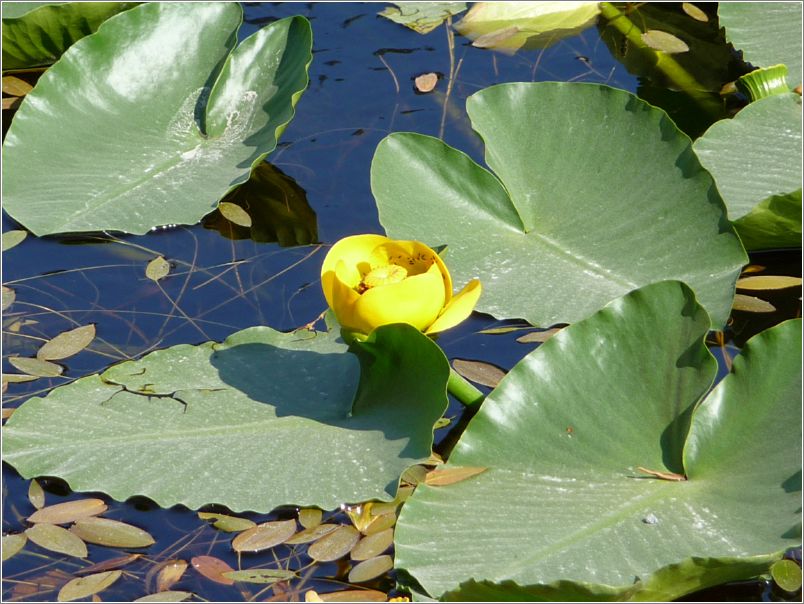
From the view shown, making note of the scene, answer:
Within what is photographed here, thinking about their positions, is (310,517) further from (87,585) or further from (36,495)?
(36,495)

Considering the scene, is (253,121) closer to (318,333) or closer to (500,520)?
(318,333)

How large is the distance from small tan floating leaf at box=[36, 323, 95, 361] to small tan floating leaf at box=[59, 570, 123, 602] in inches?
22.5

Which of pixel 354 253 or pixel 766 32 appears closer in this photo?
pixel 354 253

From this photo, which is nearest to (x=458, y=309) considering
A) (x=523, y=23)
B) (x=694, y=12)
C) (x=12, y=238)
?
(x=12, y=238)

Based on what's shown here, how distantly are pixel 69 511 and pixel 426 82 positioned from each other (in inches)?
65.5

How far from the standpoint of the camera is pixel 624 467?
1.57 metres

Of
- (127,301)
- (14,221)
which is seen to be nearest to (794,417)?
(127,301)

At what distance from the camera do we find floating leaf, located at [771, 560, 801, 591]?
152cm

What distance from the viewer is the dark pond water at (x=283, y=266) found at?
5.38ft

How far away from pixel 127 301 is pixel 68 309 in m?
0.12

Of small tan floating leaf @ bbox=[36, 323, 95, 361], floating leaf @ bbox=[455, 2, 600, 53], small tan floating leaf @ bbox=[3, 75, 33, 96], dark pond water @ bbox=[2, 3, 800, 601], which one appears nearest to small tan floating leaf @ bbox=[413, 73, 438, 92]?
dark pond water @ bbox=[2, 3, 800, 601]

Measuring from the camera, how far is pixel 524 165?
2.14 meters

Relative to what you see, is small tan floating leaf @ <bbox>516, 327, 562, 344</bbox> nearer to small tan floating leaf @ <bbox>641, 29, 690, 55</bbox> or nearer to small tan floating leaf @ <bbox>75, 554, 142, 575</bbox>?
small tan floating leaf @ <bbox>75, 554, 142, 575</bbox>

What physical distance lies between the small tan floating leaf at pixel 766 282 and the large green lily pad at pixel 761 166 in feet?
0.23
